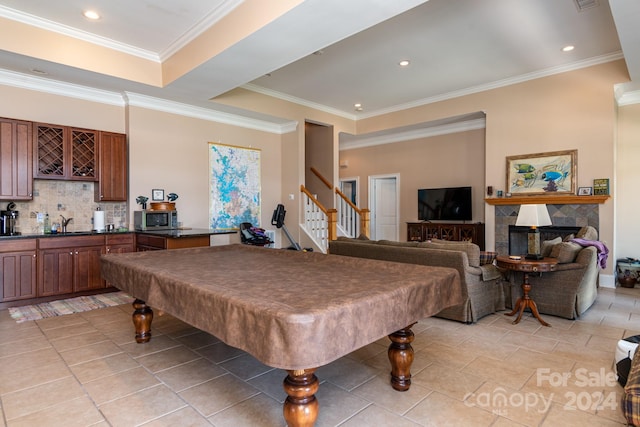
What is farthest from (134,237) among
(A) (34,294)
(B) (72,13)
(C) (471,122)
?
(C) (471,122)

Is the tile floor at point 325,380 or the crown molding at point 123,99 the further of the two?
the crown molding at point 123,99

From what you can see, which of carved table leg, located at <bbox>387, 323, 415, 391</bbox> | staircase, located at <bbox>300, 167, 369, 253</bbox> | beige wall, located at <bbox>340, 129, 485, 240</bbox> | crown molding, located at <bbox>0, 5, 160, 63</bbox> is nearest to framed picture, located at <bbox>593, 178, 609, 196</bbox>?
beige wall, located at <bbox>340, 129, 485, 240</bbox>

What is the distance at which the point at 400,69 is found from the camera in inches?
223

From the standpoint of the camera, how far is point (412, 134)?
8.48m

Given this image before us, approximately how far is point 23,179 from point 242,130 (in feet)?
11.9

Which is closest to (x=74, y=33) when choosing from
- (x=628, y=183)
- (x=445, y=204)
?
(x=445, y=204)

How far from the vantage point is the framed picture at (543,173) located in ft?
18.7

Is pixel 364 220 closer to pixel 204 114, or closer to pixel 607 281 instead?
pixel 204 114

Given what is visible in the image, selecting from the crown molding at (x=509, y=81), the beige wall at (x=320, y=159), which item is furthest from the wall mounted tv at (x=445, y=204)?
the beige wall at (x=320, y=159)

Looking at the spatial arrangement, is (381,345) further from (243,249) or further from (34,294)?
(34,294)

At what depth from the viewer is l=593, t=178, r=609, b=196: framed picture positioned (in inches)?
210

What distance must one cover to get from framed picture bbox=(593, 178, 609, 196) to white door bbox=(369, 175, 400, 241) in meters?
4.12

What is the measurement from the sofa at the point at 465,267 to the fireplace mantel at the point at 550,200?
8.15 feet

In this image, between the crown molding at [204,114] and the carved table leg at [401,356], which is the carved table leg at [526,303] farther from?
the crown molding at [204,114]
